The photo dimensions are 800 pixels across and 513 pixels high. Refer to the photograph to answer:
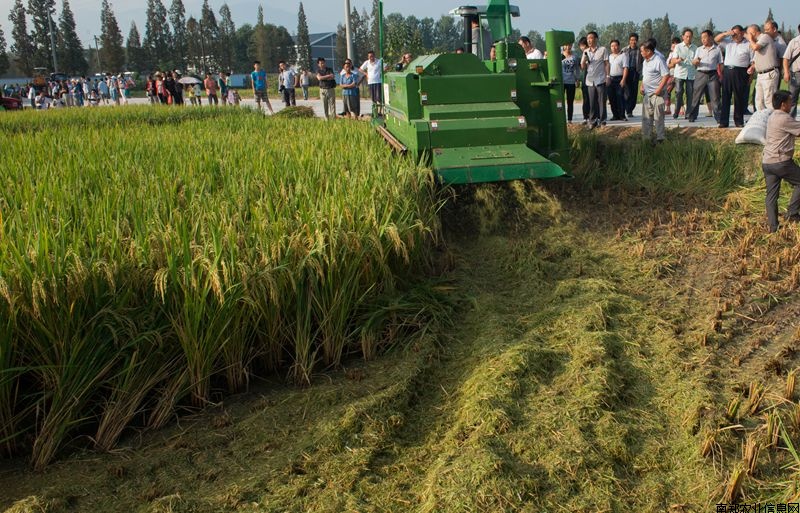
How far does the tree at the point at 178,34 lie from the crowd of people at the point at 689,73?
72106 millimetres

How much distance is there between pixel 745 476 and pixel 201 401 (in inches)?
103

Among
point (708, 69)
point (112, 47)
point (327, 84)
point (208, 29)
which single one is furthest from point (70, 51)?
point (708, 69)

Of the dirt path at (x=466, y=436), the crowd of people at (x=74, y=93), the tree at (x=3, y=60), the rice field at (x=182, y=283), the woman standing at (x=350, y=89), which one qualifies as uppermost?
the tree at (x=3, y=60)

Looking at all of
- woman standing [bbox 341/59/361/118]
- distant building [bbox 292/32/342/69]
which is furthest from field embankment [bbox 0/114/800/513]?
distant building [bbox 292/32/342/69]

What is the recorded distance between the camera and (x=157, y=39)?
7669cm

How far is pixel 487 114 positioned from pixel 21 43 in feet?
266

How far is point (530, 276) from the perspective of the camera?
511 cm

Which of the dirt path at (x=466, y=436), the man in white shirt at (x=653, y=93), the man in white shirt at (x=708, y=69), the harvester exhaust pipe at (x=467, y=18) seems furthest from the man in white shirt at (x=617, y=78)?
the dirt path at (x=466, y=436)

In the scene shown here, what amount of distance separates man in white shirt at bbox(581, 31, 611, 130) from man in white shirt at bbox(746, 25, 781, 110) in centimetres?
224

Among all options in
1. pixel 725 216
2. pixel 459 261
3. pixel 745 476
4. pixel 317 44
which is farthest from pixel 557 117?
pixel 317 44

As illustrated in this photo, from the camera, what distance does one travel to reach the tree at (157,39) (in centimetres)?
7506

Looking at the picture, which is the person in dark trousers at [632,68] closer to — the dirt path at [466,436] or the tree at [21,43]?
the dirt path at [466,436]

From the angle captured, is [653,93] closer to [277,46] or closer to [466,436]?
[466,436]

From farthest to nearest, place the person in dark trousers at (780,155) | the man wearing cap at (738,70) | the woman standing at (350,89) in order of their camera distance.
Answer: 1. the woman standing at (350,89)
2. the man wearing cap at (738,70)
3. the person in dark trousers at (780,155)
